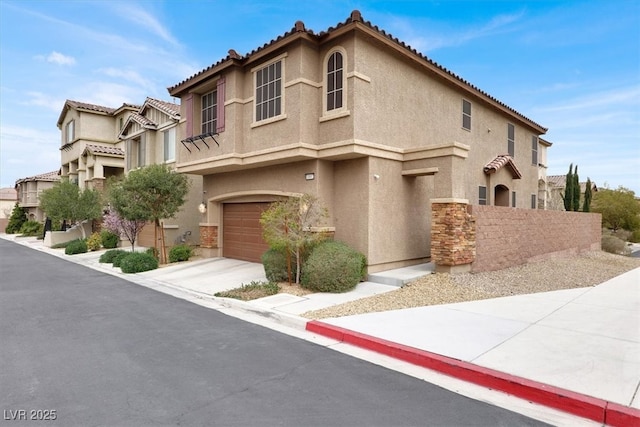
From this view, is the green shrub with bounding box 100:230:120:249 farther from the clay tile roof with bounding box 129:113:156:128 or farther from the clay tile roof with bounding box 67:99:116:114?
the clay tile roof with bounding box 67:99:116:114

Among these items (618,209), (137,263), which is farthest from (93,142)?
(618,209)

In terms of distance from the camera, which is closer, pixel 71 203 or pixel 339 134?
pixel 339 134

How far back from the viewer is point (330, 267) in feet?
31.6

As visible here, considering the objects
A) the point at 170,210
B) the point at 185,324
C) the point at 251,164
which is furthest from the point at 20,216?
the point at 185,324

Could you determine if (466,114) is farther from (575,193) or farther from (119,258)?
(119,258)

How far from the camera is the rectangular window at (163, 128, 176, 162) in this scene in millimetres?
20266

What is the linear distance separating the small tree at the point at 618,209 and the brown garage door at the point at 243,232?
29918mm

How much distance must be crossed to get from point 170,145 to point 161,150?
1113 mm

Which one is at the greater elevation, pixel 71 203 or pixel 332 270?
pixel 71 203

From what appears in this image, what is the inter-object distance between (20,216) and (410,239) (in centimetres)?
5068

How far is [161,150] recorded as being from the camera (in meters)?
21.4

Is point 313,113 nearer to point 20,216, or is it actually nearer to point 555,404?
point 555,404

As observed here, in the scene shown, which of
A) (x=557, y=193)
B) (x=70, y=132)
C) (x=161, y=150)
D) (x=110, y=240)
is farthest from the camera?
(x=557, y=193)

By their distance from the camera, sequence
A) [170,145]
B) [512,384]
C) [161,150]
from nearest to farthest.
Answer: [512,384]
[170,145]
[161,150]
